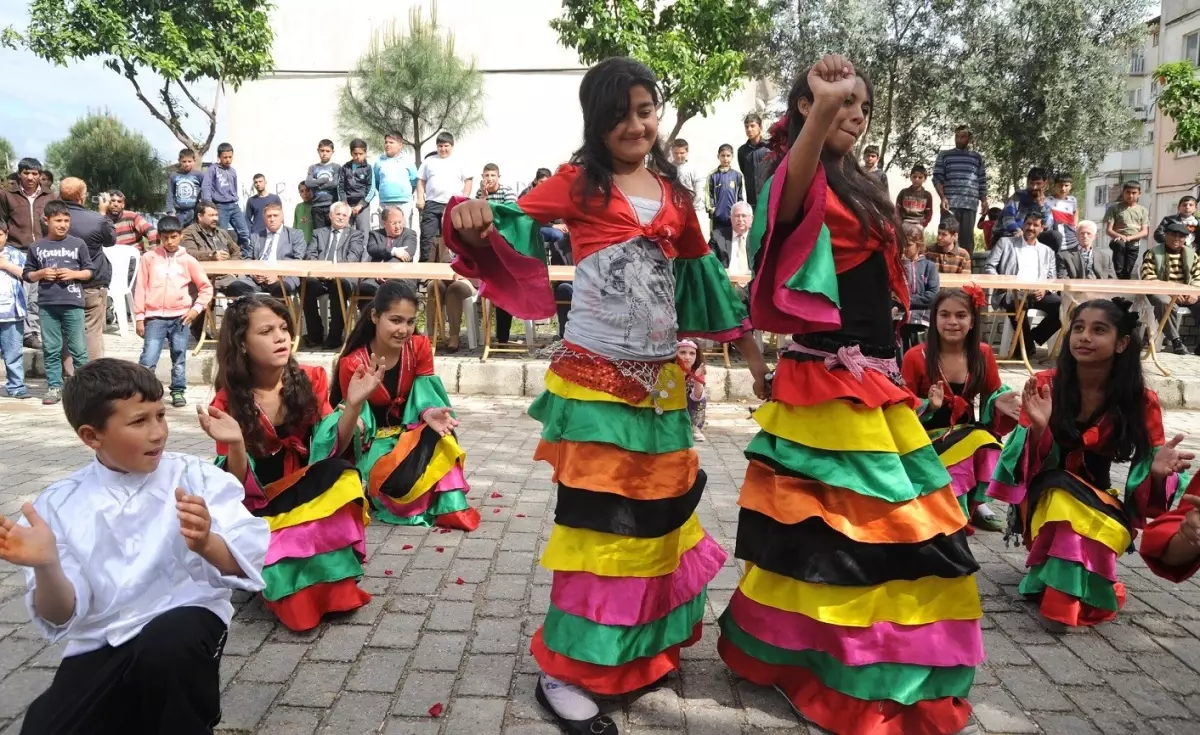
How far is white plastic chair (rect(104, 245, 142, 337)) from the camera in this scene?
11.9 meters

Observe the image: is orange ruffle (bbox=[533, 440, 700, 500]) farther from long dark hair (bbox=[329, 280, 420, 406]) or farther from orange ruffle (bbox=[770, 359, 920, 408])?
long dark hair (bbox=[329, 280, 420, 406])

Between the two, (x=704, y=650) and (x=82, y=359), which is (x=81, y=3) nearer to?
(x=82, y=359)

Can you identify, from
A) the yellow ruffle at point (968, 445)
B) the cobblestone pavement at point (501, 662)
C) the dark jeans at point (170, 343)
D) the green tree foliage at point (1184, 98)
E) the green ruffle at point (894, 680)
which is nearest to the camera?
the green ruffle at point (894, 680)

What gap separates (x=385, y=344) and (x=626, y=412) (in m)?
2.22

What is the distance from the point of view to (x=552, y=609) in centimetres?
278

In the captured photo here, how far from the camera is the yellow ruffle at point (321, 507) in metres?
3.52

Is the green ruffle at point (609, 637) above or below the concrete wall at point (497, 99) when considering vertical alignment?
below

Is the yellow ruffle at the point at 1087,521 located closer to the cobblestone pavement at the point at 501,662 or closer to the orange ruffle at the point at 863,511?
the cobblestone pavement at the point at 501,662

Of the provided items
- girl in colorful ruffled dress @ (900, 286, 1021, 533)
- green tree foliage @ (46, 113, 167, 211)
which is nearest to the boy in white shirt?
girl in colorful ruffled dress @ (900, 286, 1021, 533)

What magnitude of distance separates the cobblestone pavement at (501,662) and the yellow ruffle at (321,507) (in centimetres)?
39

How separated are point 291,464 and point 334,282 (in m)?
7.05

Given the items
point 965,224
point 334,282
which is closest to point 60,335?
point 334,282

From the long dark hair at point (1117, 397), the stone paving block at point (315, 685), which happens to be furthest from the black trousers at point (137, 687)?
the long dark hair at point (1117, 397)

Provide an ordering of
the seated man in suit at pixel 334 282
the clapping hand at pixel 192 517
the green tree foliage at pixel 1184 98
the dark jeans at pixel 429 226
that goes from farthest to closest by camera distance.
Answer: the green tree foliage at pixel 1184 98 → the dark jeans at pixel 429 226 → the seated man in suit at pixel 334 282 → the clapping hand at pixel 192 517
